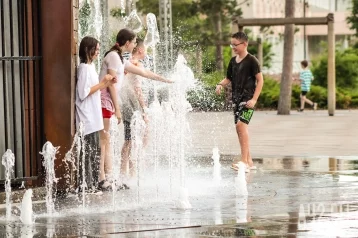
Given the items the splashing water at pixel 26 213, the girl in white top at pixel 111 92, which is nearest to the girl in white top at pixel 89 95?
the girl in white top at pixel 111 92

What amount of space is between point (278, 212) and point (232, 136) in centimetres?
1162

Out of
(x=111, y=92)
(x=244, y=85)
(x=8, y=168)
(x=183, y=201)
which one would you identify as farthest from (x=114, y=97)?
(x=244, y=85)

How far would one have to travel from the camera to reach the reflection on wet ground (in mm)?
9211

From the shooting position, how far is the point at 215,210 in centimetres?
1055

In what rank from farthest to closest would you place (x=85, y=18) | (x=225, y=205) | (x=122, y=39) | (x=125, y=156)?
(x=85, y=18), (x=125, y=156), (x=122, y=39), (x=225, y=205)

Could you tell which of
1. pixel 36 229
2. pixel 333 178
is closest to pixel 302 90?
pixel 333 178

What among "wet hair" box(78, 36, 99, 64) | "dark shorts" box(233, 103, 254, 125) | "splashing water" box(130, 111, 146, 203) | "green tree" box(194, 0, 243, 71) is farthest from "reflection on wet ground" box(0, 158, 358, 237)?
"green tree" box(194, 0, 243, 71)

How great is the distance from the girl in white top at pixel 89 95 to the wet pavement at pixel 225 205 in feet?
1.96

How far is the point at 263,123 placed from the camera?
27062mm

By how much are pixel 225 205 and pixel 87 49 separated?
2.36 meters

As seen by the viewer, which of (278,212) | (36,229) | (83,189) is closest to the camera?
(36,229)

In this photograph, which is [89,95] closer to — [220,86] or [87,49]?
[87,49]

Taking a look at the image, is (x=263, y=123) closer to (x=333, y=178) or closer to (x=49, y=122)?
(x=333, y=178)

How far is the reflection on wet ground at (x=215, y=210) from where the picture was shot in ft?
30.2
